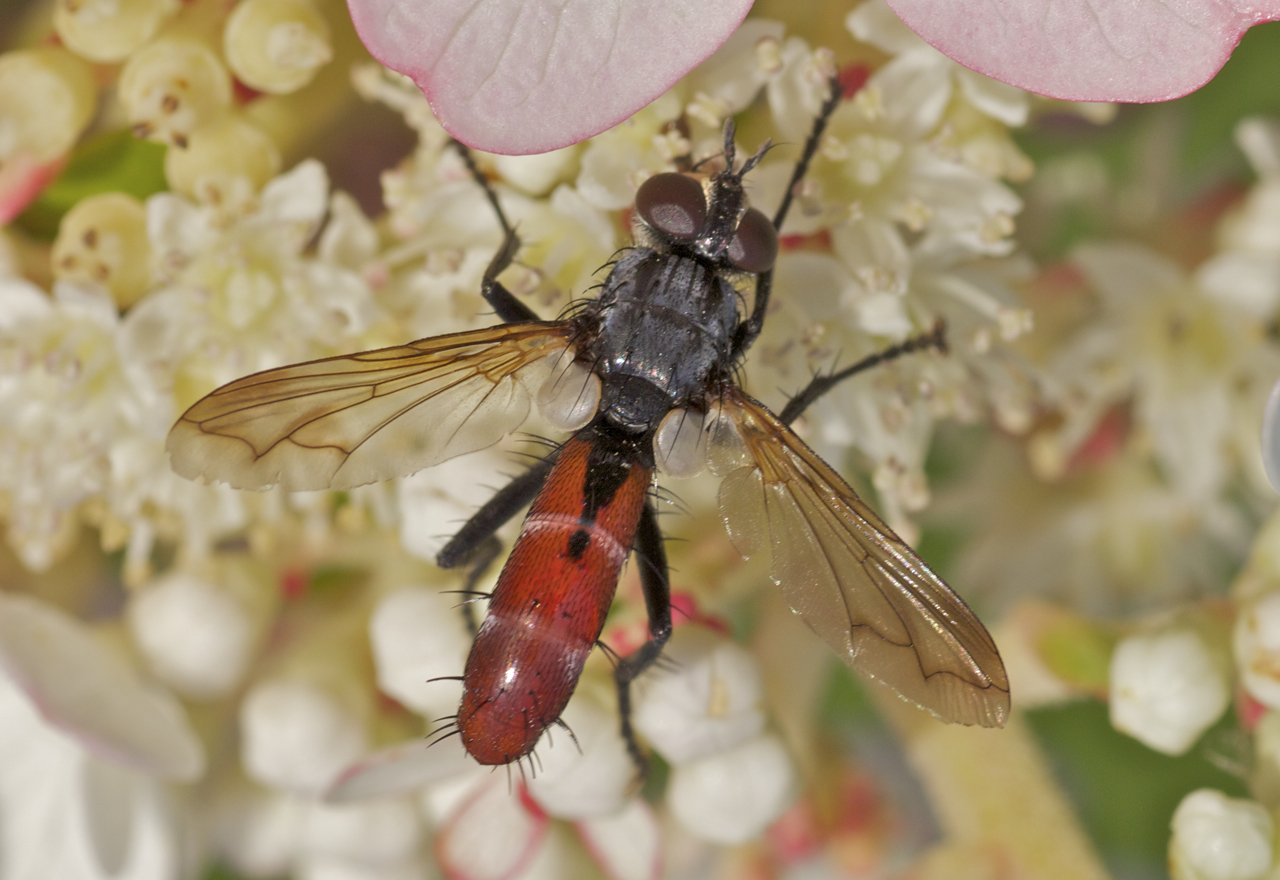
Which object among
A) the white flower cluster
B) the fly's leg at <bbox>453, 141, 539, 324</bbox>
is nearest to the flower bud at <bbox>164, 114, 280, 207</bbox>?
the white flower cluster

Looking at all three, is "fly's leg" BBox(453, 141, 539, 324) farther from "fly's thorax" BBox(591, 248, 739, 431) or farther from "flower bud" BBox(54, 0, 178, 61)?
"flower bud" BBox(54, 0, 178, 61)

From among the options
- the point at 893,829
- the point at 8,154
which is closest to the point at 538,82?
the point at 8,154

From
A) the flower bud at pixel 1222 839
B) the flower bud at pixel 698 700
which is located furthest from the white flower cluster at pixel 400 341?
the flower bud at pixel 1222 839

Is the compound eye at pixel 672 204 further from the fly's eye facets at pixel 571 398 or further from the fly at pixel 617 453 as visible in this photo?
the fly's eye facets at pixel 571 398

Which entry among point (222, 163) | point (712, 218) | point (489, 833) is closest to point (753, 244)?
point (712, 218)

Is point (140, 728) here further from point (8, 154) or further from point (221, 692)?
point (8, 154)

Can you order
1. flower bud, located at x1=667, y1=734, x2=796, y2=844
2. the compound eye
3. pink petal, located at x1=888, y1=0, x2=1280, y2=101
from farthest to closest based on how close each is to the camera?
flower bud, located at x1=667, y1=734, x2=796, y2=844 < the compound eye < pink petal, located at x1=888, y1=0, x2=1280, y2=101

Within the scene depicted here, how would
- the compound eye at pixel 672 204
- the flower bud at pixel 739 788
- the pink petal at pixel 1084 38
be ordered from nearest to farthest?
1. the pink petal at pixel 1084 38
2. the compound eye at pixel 672 204
3. the flower bud at pixel 739 788
